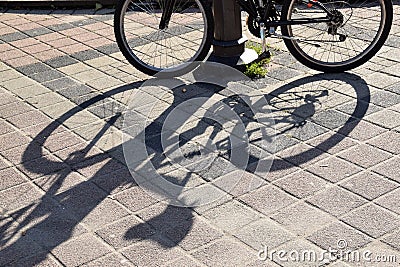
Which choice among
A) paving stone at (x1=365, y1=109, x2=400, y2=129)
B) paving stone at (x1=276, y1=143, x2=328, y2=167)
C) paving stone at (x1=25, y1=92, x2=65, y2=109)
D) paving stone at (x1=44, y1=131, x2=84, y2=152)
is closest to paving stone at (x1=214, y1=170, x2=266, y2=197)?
paving stone at (x1=276, y1=143, x2=328, y2=167)

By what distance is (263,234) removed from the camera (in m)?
4.36

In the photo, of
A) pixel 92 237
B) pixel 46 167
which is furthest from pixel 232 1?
pixel 92 237

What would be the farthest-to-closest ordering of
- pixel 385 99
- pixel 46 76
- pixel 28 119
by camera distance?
pixel 46 76 < pixel 28 119 < pixel 385 99

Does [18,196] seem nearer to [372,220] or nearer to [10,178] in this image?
[10,178]

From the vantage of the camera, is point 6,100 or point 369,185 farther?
point 6,100

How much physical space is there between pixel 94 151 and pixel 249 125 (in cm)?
119

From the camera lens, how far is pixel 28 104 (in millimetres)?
6531

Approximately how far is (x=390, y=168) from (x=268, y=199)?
0.88m

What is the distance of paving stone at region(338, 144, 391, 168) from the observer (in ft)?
16.6

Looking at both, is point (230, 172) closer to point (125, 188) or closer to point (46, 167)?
point (125, 188)

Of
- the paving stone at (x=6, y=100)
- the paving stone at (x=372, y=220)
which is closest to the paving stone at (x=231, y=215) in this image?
the paving stone at (x=372, y=220)

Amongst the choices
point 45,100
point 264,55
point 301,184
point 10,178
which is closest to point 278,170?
point 301,184

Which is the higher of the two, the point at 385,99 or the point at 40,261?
the point at 385,99

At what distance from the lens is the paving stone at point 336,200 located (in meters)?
4.55
